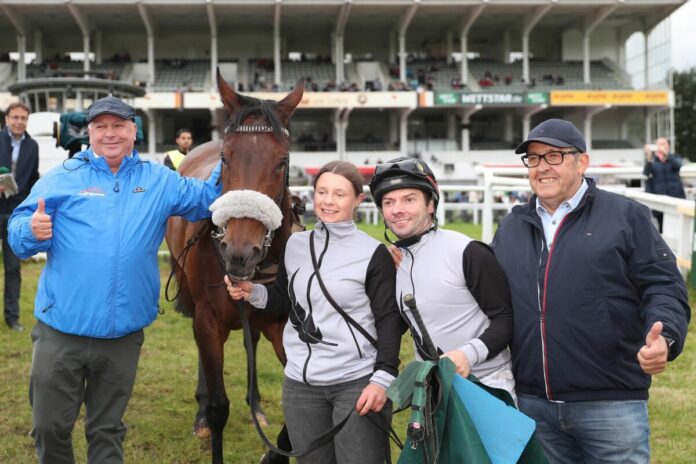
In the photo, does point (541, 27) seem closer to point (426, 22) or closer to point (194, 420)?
point (426, 22)

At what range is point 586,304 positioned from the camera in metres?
2.27

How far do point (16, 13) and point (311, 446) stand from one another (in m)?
40.3

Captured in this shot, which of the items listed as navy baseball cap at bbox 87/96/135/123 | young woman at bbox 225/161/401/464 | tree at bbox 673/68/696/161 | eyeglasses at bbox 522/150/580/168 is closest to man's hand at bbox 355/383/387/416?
young woman at bbox 225/161/401/464

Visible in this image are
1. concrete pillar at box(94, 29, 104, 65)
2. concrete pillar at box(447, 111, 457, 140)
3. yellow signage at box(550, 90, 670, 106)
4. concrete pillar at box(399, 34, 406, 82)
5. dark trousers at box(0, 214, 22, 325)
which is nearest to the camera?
dark trousers at box(0, 214, 22, 325)

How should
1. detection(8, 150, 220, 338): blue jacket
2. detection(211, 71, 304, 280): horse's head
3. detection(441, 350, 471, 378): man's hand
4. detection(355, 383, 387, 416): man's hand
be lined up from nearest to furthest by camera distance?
detection(441, 350, 471, 378): man's hand → detection(355, 383, 387, 416): man's hand → detection(211, 71, 304, 280): horse's head → detection(8, 150, 220, 338): blue jacket

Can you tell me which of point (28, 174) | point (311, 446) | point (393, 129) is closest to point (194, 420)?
point (311, 446)

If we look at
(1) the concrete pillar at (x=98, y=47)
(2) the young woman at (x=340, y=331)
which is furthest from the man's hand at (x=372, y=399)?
(1) the concrete pillar at (x=98, y=47)

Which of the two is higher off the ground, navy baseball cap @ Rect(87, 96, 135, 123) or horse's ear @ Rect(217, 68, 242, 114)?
horse's ear @ Rect(217, 68, 242, 114)

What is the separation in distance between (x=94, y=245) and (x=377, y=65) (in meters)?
39.2

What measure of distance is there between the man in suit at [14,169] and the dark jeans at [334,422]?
198 inches

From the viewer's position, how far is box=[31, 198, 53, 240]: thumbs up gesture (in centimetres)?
258

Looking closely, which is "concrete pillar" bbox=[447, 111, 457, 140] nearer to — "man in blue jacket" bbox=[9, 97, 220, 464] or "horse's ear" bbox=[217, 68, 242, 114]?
"horse's ear" bbox=[217, 68, 242, 114]

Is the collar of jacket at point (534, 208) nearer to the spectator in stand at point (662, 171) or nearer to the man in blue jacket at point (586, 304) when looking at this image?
the man in blue jacket at point (586, 304)

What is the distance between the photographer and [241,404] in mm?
4844
